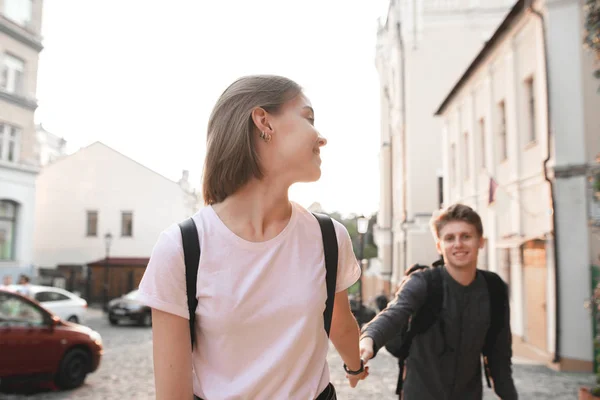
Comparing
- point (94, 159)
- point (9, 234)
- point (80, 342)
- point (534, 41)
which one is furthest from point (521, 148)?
point (94, 159)

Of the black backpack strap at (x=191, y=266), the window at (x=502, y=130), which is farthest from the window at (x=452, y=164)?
the black backpack strap at (x=191, y=266)

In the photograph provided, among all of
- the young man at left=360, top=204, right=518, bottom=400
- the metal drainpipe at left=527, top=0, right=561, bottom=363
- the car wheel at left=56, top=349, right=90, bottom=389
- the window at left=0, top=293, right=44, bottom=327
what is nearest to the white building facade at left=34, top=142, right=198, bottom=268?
the car wheel at left=56, top=349, right=90, bottom=389

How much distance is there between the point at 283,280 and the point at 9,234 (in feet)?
82.8

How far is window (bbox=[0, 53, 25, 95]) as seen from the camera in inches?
878

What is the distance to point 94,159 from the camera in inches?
1496

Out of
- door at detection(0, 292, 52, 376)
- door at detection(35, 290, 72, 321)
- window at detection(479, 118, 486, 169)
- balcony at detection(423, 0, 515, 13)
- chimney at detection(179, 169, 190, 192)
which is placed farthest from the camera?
chimney at detection(179, 169, 190, 192)

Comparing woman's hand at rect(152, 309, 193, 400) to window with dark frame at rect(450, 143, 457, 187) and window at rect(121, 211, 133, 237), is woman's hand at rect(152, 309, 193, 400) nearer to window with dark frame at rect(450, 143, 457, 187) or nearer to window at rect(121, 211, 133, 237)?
window with dark frame at rect(450, 143, 457, 187)

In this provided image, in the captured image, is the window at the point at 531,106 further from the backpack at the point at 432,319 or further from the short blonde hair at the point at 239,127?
the short blonde hair at the point at 239,127

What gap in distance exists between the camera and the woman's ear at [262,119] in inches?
56.5

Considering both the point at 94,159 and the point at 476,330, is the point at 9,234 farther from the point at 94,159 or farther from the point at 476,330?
the point at 476,330

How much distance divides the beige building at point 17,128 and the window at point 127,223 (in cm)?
1317

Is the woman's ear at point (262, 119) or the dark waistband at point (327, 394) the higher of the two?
the woman's ear at point (262, 119)

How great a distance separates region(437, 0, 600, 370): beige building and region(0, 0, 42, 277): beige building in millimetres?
19597

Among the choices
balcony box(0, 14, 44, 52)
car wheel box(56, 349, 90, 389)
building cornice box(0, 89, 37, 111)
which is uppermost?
balcony box(0, 14, 44, 52)
